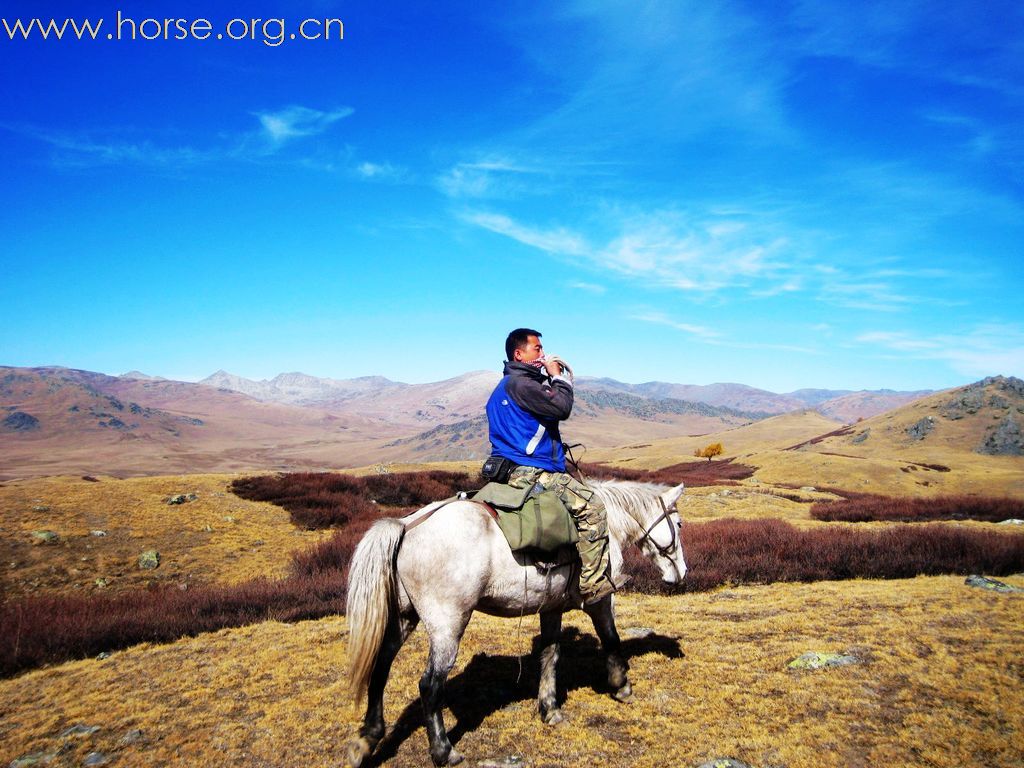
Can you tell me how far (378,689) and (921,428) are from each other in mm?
76834

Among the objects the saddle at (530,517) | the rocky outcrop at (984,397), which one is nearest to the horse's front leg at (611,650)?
the saddle at (530,517)

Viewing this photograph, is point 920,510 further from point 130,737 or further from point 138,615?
point 138,615

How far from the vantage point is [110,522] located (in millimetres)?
13734

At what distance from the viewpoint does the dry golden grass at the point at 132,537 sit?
37.3 feet

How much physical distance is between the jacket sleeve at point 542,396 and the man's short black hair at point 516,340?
17.4 inches

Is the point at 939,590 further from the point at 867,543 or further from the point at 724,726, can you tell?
the point at 724,726

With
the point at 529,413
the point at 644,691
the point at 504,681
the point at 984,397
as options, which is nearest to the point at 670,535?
the point at 644,691

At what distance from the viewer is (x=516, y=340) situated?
5773mm

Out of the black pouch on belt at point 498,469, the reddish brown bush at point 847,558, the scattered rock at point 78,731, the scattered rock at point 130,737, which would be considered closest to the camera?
the scattered rock at point 130,737

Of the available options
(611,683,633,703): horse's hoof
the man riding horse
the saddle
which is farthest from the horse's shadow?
the saddle

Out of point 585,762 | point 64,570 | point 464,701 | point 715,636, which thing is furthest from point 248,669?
point 64,570

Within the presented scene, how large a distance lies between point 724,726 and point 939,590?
21.2 feet

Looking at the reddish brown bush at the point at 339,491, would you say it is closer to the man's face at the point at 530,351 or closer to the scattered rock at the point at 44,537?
the scattered rock at the point at 44,537

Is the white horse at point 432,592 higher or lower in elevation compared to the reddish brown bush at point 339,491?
higher
